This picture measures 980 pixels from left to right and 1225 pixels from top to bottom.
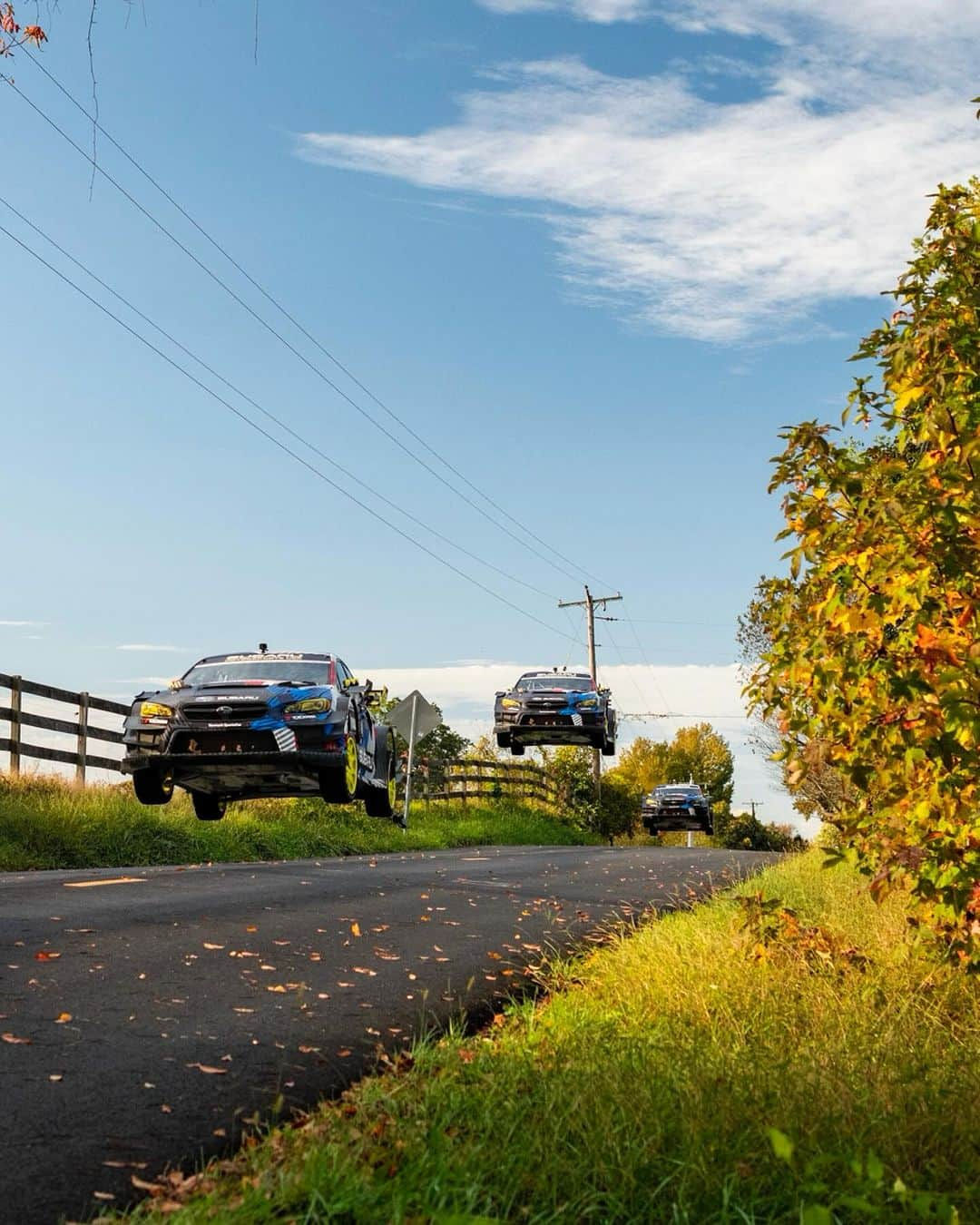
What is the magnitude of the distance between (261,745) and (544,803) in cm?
2451

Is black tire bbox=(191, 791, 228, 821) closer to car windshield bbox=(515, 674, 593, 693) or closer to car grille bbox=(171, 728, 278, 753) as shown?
car grille bbox=(171, 728, 278, 753)

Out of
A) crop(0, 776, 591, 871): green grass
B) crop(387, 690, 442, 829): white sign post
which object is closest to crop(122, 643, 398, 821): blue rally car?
crop(0, 776, 591, 871): green grass

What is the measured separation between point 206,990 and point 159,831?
12.3 meters

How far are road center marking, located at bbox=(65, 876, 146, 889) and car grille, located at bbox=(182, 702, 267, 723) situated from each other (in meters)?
6.22

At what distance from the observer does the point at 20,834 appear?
16.6 metres

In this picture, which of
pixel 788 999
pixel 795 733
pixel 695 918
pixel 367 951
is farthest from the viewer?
pixel 695 918

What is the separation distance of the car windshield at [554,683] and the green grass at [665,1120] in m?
24.3

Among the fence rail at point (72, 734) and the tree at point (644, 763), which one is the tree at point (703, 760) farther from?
the fence rail at point (72, 734)

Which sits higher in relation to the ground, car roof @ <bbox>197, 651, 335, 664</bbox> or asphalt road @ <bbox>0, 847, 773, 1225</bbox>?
car roof @ <bbox>197, 651, 335, 664</bbox>

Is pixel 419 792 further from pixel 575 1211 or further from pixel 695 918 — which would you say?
pixel 575 1211

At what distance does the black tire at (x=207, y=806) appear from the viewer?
837 inches

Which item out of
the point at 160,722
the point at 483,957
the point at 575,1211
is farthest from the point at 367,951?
the point at 160,722

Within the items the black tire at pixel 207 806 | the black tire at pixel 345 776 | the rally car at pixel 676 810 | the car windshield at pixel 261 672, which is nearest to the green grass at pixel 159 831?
the black tire at pixel 207 806

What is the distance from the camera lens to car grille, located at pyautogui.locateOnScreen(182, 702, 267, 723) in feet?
60.9
